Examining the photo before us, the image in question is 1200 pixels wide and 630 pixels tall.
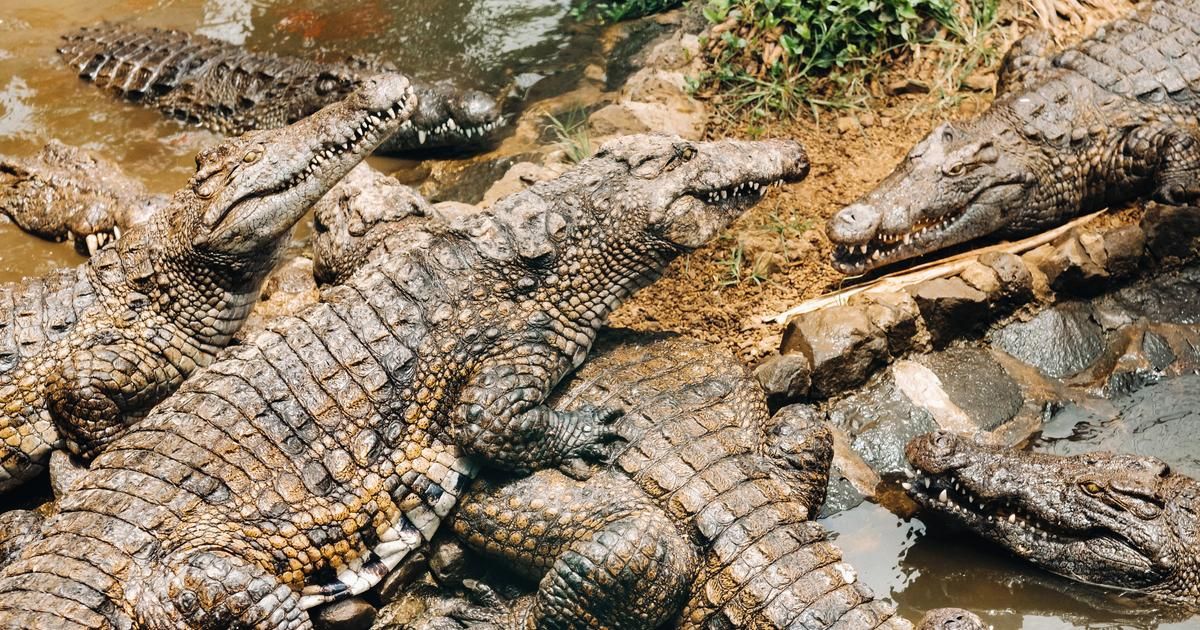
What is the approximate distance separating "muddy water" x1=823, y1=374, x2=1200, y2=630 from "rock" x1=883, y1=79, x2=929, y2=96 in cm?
243

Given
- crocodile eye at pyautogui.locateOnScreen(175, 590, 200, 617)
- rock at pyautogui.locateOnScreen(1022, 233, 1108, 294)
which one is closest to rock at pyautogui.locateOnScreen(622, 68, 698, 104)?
rock at pyautogui.locateOnScreen(1022, 233, 1108, 294)

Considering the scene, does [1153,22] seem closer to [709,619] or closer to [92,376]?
[709,619]

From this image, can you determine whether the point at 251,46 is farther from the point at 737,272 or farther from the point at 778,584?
the point at 778,584

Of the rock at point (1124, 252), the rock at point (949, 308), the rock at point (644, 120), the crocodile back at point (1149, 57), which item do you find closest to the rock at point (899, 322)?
the rock at point (949, 308)

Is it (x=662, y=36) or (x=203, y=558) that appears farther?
(x=662, y=36)

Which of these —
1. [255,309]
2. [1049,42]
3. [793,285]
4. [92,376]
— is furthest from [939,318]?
[92,376]

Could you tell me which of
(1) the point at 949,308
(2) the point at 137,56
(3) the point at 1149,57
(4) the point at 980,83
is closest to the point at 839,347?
(1) the point at 949,308

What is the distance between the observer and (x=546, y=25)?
25.4 feet

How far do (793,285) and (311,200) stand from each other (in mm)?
2433

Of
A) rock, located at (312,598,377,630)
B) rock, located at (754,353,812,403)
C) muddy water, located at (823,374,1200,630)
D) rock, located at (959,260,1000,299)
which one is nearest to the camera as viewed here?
muddy water, located at (823,374,1200,630)

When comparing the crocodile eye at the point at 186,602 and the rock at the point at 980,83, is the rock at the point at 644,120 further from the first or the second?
the crocodile eye at the point at 186,602

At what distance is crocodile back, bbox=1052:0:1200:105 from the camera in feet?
18.8

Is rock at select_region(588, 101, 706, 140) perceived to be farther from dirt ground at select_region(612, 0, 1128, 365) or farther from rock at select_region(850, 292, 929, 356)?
rock at select_region(850, 292, 929, 356)

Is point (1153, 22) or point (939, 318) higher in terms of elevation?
point (1153, 22)
